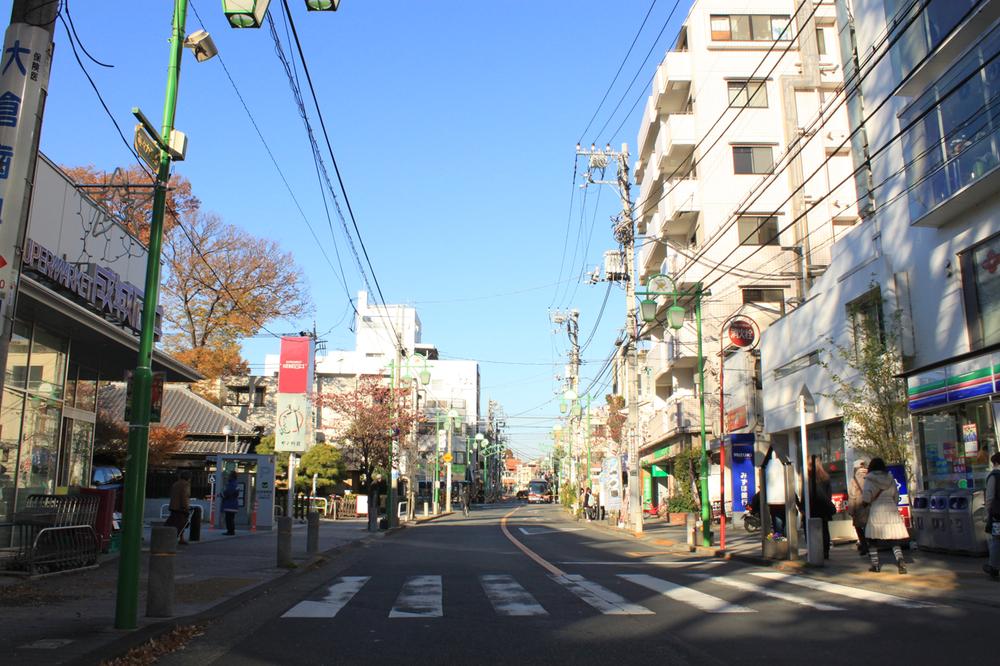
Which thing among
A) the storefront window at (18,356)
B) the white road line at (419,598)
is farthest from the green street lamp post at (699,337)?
the storefront window at (18,356)

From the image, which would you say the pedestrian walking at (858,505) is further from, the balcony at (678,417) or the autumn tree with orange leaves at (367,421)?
the autumn tree with orange leaves at (367,421)

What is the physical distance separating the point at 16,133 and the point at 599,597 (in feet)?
26.3

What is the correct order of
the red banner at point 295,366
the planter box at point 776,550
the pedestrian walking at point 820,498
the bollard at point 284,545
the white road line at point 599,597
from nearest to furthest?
1. the white road line at point 599,597
2. the bollard at point 284,545
3. the planter box at point 776,550
4. the pedestrian walking at point 820,498
5. the red banner at point 295,366

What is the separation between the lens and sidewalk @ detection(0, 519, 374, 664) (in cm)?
664

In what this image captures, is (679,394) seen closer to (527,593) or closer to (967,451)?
(967,451)

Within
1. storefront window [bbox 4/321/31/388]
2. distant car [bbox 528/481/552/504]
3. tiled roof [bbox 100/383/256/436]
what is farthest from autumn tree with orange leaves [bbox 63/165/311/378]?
distant car [bbox 528/481/552/504]

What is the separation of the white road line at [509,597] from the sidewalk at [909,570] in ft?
16.0

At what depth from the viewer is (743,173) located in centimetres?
3719

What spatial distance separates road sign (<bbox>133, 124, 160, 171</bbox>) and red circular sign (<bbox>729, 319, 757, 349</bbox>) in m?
22.2

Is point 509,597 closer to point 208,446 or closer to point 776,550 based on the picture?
point 776,550

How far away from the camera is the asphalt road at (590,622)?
22.1ft

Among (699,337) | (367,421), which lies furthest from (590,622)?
(367,421)

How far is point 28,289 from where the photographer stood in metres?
11.2

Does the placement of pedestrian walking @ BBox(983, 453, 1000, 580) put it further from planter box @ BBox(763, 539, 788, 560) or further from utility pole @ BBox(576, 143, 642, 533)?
utility pole @ BBox(576, 143, 642, 533)
